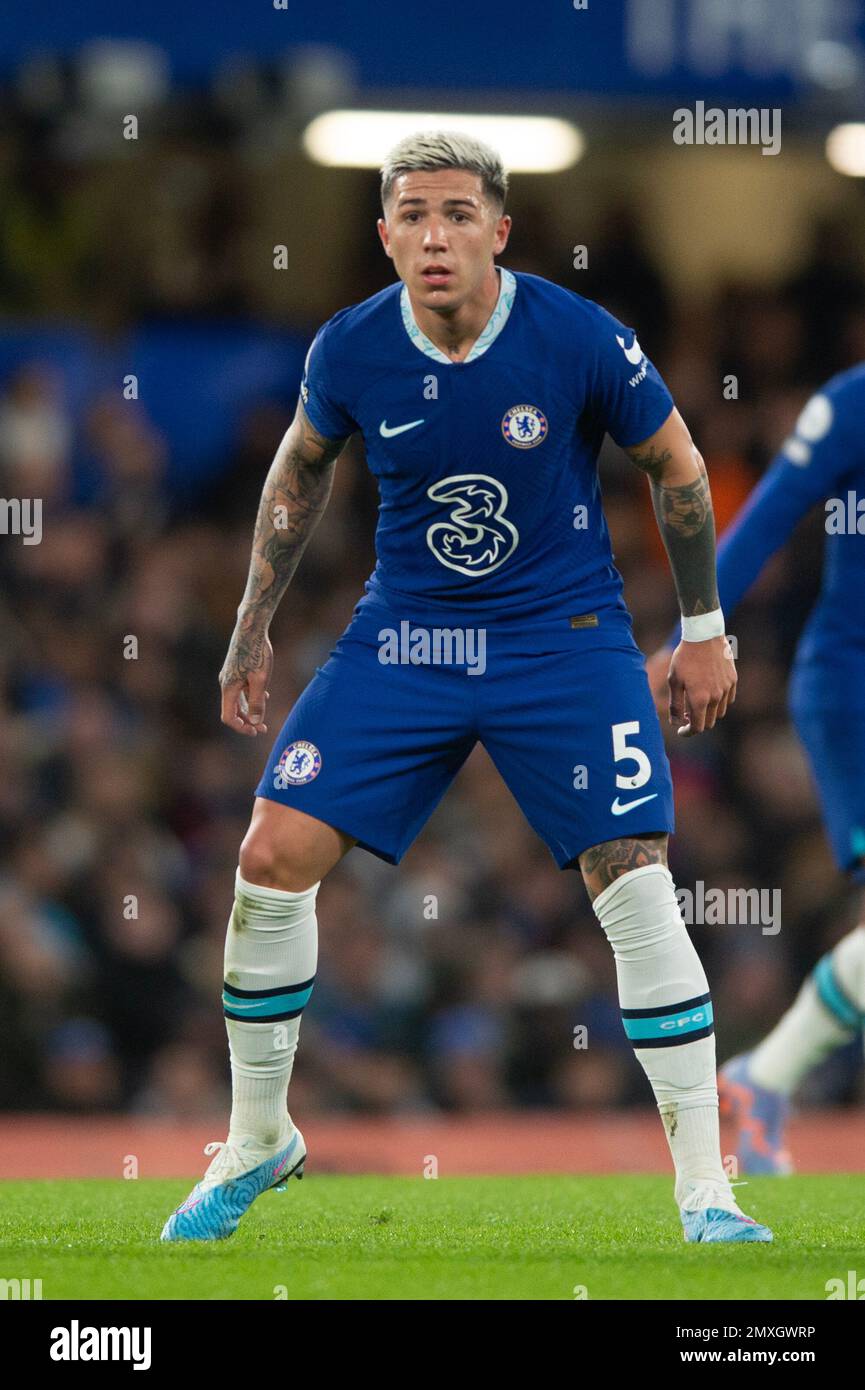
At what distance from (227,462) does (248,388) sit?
A: 1.40 feet

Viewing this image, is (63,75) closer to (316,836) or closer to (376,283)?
(376,283)

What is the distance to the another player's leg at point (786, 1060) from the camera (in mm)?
6559

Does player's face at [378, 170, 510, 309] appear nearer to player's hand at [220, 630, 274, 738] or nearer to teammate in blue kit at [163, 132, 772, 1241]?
teammate in blue kit at [163, 132, 772, 1241]

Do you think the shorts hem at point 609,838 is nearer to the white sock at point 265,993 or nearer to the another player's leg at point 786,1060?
the white sock at point 265,993

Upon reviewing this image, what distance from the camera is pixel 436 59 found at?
29.5 feet

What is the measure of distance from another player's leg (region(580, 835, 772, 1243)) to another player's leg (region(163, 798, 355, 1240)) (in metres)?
0.58

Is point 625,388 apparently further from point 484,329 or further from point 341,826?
point 341,826

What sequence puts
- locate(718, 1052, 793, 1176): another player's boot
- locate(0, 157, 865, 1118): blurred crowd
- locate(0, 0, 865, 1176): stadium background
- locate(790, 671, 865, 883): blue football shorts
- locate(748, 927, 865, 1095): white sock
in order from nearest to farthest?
locate(790, 671, 865, 883): blue football shorts → locate(748, 927, 865, 1095): white sock → locate(718, 1052, 793, 1176): another player's boot → locate(0, 0, 865, 1176): stadium background → locate(0, 157, 865, 1118): blurred crowd

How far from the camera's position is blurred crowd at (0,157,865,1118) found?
32.1ft

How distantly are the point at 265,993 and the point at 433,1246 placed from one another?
0.65 metres

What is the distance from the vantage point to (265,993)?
4.66 meters

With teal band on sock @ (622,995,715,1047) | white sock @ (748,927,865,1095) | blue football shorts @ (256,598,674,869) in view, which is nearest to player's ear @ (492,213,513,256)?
blue football shorts @ (256,598,674,869)
